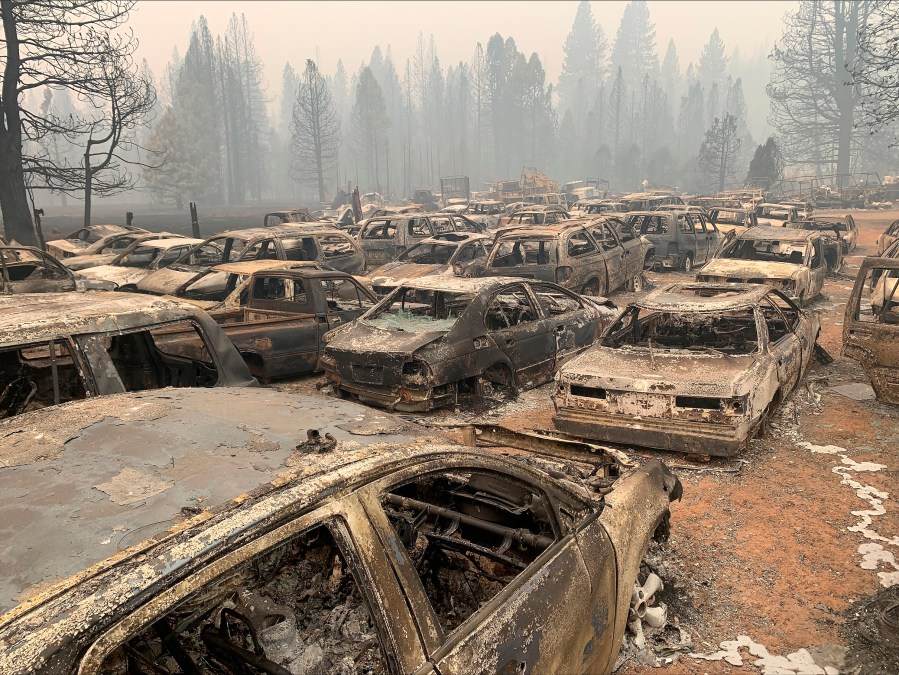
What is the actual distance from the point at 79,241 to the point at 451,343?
17332 millimetres

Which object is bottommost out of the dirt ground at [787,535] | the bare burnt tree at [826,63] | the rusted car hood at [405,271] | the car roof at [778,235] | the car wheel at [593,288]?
the dirt ground at [787,535]

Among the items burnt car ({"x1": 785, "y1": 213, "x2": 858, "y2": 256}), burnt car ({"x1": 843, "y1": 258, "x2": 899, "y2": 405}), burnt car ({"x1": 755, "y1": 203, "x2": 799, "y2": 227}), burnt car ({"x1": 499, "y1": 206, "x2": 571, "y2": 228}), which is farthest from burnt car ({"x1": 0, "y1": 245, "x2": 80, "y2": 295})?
burnt car ({"x1": 755, "y1": 203, "x2": 799, "y2": 227})

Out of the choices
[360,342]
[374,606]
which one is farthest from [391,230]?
[374,606]

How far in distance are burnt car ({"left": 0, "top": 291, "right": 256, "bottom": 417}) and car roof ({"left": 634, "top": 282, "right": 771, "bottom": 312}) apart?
4.31 meters

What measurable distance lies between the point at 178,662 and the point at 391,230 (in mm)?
17807

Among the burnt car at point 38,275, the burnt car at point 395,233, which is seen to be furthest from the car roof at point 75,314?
the burnt car at point 395,233

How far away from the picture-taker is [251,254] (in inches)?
546

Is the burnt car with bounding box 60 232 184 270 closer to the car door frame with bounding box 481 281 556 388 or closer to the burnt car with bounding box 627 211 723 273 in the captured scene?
the car door frame with bounding box 481 281 556 388

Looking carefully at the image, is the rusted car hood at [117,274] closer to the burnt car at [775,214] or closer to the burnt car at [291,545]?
the burnt car at [291,545]

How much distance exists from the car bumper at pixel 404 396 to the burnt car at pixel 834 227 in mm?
13756

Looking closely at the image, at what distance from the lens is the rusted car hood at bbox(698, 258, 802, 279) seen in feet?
38.9

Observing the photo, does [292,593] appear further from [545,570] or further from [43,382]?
[43,382]

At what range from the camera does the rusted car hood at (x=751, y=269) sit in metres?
11.9

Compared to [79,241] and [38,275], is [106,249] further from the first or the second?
[38,275]
